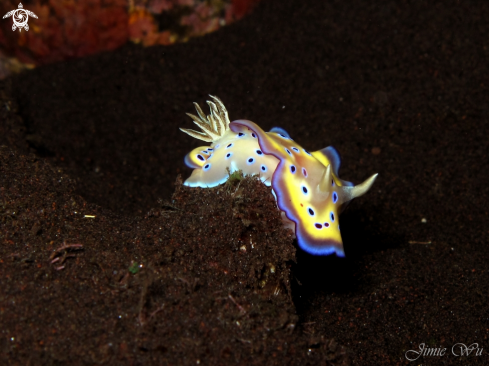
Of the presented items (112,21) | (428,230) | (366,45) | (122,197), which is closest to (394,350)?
(428,230)

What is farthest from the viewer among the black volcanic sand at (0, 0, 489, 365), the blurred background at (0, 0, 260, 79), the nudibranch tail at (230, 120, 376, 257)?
the blurred background at (0, 0, 260, 79)

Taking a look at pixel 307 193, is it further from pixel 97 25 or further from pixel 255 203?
pixel 97 25

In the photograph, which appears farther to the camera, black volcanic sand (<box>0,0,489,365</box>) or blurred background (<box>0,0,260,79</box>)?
blurred background (<box>0,0,260,79</box>)
